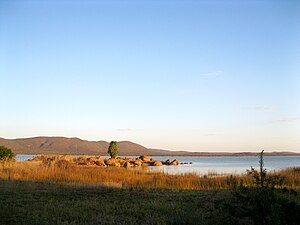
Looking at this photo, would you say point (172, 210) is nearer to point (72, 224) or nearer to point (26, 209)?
point (72, 224)

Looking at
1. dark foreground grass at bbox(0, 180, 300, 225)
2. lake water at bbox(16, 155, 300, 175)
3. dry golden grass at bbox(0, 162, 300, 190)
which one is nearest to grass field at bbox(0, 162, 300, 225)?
dark foreground grass at bbox(0, 180, 300, 225)

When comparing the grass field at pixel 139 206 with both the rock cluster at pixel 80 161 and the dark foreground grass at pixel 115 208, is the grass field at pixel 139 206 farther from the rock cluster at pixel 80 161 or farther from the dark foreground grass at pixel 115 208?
the rock cluster at pixel 80 161

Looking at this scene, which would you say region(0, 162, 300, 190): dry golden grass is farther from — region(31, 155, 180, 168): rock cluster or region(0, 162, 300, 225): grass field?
region(31, 155, 180, 168): rock cluster

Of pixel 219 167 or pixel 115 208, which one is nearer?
pixel 115 208

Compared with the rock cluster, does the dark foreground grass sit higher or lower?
lower

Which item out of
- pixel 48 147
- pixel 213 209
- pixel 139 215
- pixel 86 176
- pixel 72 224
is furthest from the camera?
pixel 48 147

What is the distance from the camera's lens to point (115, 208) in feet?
34.6

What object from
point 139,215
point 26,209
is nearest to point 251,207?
point 139,215

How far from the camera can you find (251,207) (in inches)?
346

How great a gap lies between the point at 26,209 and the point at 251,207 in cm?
571

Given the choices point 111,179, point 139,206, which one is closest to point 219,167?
point 111,179

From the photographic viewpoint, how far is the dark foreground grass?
28.7 ft

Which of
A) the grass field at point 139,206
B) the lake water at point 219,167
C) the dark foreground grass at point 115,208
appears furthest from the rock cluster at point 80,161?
the dark foreground grass at point 115,208

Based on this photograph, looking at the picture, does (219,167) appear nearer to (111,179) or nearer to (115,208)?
(111,179)
